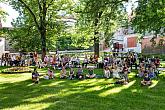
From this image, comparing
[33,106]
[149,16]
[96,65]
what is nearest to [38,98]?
[33,106]

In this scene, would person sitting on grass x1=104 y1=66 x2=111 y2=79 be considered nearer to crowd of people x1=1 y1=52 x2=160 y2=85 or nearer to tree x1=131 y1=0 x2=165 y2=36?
crowd of people x1=1 y1=52 x2=160 y2=85

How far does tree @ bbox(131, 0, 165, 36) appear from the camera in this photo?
26.1 m

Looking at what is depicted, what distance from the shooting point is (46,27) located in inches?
1802

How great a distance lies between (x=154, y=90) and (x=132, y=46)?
61299 millimetres

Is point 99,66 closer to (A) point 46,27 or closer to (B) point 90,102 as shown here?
(A) point 46,27

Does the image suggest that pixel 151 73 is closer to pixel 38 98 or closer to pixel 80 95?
pixel 80 95

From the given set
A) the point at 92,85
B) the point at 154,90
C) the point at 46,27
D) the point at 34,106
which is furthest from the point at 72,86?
→ the point at 46,27

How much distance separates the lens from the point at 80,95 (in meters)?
20.6

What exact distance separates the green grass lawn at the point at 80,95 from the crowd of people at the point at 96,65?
85 cm

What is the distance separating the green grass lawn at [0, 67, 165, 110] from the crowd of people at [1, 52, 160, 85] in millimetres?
848

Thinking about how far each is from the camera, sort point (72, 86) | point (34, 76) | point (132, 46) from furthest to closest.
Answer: point (132, 46) → point (34, 76) → point (72, 86)

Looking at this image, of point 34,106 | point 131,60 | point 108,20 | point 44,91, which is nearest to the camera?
point 34,106

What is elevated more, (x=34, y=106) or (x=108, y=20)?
(x=108, y=20)

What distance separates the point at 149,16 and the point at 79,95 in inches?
372
